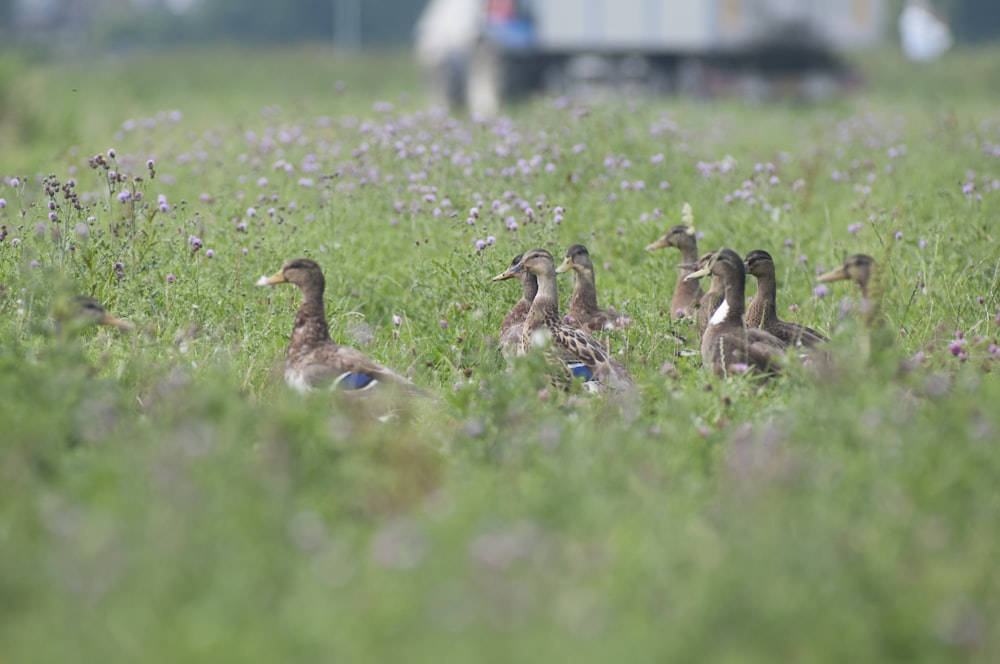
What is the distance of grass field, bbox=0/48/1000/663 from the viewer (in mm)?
3430

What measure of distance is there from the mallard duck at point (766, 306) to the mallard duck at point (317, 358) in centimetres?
181

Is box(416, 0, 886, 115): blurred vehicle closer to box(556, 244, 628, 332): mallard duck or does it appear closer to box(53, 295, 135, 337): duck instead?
box(556, 244, 628, 332): mallard duck

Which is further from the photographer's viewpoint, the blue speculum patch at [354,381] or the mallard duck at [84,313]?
the blue speculum patch at [354,381]

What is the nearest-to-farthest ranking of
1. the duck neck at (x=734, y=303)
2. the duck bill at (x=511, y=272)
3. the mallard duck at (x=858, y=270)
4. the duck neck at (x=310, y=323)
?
the duck neck at (x=310, y=323), the mallard duck at (x=858, y=270), the duck neck at (x=734, y=303), the duck bill at (x=511, y=272)

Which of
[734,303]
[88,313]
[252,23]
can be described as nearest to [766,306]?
[734,303]

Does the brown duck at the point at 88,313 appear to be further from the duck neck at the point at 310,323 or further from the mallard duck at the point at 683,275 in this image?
the mallard duck at the point at 683,275

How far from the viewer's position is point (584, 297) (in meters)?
7.36

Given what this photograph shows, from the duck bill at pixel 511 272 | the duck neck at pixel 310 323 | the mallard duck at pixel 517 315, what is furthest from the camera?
the duck bill at pixel 511 272

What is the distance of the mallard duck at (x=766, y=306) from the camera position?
6.57 meters

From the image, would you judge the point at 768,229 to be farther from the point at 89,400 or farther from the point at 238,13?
the point at 238,13

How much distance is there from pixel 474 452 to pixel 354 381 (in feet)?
2.82

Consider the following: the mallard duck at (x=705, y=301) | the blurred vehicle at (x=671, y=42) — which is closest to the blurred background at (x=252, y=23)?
the blurred vehicle at (x=671, y=42)

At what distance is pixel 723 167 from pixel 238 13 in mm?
75052

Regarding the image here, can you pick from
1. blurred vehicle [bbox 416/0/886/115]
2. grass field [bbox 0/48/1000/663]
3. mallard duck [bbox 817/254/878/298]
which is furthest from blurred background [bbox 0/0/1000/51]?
mallard duck [bbox 817/254/878/298]
